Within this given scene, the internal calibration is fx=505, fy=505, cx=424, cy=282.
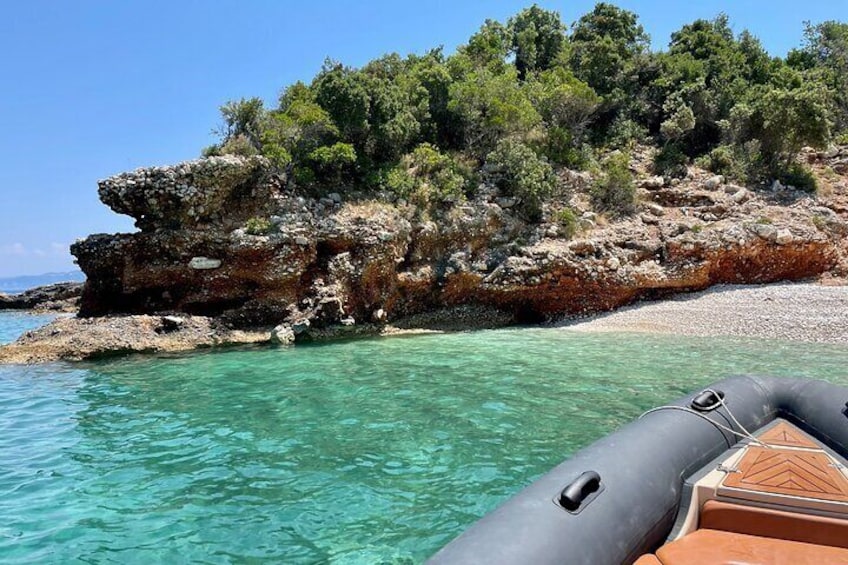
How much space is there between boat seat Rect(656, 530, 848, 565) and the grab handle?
637 mm

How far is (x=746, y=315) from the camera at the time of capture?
16.9 metres

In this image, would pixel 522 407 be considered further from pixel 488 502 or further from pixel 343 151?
pixel 343 151

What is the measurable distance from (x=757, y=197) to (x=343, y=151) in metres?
18.4

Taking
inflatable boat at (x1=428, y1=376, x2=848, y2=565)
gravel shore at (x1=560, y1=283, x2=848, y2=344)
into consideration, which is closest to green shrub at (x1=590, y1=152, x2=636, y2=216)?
gravel shore at (x1=560, y1=283, x2=848, y2=344)

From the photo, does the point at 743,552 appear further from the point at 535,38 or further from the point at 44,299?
the point at 44,299

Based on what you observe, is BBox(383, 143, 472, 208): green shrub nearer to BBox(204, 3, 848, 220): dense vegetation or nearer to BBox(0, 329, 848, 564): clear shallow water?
BBox(204, 3, 848, 220): dense vegetation

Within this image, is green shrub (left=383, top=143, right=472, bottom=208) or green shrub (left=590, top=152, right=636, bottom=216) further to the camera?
green shrub (left=590, top=152, right=636, bottom=216)

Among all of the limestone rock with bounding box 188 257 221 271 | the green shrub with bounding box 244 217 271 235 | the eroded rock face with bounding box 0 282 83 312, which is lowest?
the eroded rock face with bounding box 0 282 83 312

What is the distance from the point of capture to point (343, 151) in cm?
1930

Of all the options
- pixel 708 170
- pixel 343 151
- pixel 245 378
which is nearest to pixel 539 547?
pixel 245 378

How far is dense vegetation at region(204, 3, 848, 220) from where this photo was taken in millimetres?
20406

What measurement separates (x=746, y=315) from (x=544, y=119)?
14776mm

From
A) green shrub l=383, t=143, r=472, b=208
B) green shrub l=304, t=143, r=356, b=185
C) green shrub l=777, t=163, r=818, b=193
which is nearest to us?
green shrub l=304, t=143, r=356, b=185

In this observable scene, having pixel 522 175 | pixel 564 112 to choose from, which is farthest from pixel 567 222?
pixel 564 112
